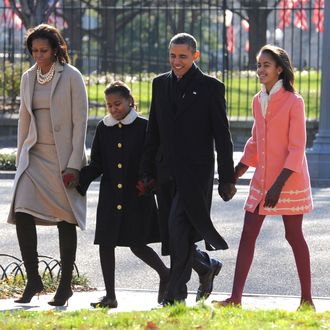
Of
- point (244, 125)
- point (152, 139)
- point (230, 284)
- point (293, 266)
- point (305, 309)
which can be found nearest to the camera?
point (305, 309)

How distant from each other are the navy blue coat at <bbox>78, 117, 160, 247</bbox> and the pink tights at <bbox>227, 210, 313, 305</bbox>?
0.71 meters

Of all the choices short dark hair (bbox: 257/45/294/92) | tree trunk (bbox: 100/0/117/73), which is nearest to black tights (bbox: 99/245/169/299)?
short dark hair (bbox: 257/45/294/92)

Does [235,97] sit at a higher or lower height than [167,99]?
lower

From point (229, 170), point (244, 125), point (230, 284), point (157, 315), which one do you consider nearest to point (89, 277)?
point (230, 284)

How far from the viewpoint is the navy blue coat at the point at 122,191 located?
7922mm

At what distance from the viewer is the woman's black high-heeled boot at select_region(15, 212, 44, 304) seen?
26.0ft

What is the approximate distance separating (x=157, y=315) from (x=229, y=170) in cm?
135

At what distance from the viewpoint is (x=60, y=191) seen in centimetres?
800

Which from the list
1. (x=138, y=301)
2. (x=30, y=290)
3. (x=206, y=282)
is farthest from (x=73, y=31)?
(x=206, y=282)

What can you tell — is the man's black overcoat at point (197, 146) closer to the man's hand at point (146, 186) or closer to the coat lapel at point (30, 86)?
the man's hand at point (146, 186)

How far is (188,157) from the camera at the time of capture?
7.54 m

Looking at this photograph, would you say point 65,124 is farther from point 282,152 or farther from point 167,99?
point 282,152

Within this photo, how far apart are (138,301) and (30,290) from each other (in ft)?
2.41

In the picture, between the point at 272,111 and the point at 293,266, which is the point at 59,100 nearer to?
the point at 272,111
